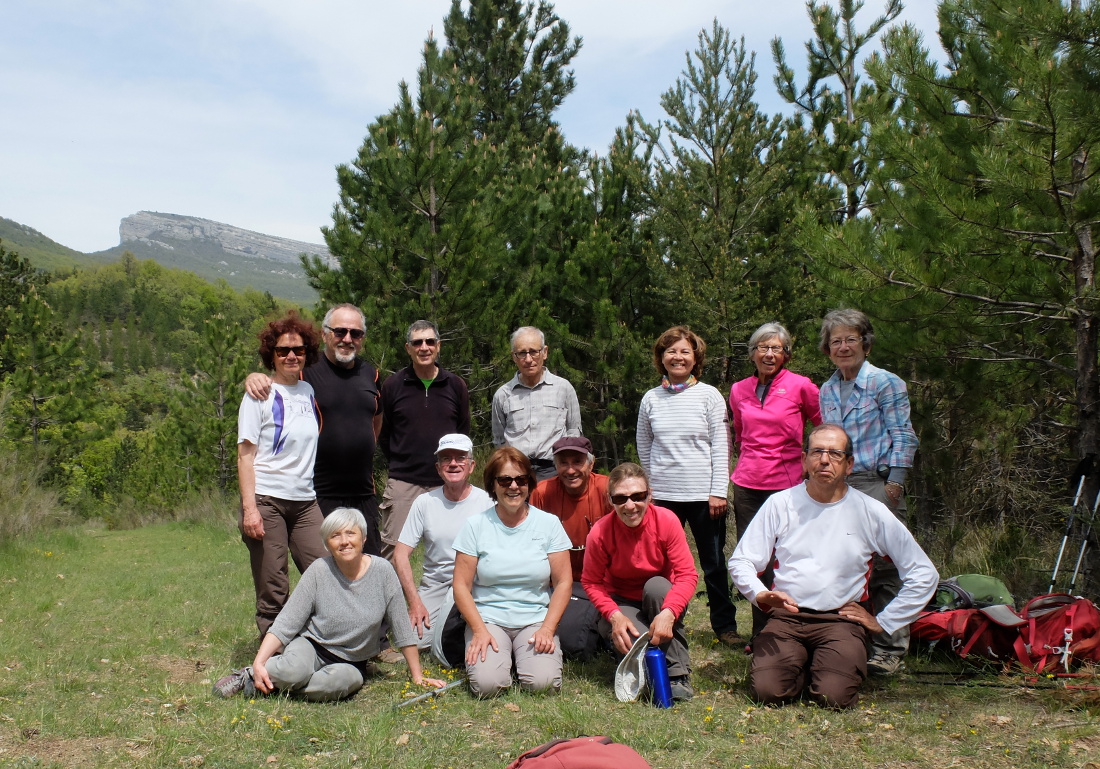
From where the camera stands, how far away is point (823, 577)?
374cm

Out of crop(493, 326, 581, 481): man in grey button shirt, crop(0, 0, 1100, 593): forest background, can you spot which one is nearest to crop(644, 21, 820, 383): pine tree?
crop(0, 0, 1100, 593): forest background

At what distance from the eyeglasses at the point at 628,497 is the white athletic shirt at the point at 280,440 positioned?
1.66 m

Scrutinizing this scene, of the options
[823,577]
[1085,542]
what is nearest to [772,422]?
[823,577]

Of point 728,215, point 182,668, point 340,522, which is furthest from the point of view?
point 728,215

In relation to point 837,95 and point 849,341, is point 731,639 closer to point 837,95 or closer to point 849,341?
point 849,341

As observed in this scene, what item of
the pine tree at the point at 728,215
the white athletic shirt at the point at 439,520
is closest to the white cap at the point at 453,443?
the white athletic shirt at the point at 439,520

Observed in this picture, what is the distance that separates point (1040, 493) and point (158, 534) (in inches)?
573

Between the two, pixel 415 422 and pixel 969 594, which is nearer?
pixel 969 594

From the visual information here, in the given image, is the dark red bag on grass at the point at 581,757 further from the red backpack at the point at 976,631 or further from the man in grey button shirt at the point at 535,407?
the man in grey button shirt at the point at 535,407

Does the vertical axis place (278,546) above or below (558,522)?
below

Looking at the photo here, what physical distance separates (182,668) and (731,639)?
324 cm

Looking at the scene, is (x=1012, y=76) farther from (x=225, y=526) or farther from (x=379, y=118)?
(x=225, y=526)

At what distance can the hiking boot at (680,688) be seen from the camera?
12.3 feet

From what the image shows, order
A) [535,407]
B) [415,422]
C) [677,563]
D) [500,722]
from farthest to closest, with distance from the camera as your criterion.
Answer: [535,407], [415,422], [677,563], [500,722]
